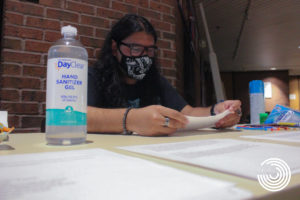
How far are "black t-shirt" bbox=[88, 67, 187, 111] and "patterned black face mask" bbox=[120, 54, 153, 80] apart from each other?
0.41 ft

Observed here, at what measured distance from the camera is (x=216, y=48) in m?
5.06

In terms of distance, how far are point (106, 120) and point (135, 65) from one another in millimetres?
493

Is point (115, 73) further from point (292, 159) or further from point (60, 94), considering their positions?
point (292, 159)

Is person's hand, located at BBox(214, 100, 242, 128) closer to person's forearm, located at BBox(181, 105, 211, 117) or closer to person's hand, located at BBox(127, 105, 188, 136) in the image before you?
person's forearm, located at BBox(181, 105, 211, 117)

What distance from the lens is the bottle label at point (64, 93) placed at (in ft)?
1.46

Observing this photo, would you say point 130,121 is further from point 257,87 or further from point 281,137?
point 257,87

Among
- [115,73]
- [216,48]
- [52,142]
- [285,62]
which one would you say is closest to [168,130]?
[52,142]

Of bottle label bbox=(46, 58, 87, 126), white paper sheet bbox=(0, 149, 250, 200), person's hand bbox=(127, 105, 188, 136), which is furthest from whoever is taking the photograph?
person's hand bbox=(127, 105, 188, 136)

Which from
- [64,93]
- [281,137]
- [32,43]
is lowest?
[281,137]

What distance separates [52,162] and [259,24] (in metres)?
4.22

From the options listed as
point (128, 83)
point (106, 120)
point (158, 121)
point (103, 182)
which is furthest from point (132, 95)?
point (103, 182)

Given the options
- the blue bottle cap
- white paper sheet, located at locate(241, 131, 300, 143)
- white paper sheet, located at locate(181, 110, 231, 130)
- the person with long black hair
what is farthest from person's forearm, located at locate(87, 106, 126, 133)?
the blue bottle cap

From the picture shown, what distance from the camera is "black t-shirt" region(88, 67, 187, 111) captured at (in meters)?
1.02

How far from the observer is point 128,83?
4.28ft
